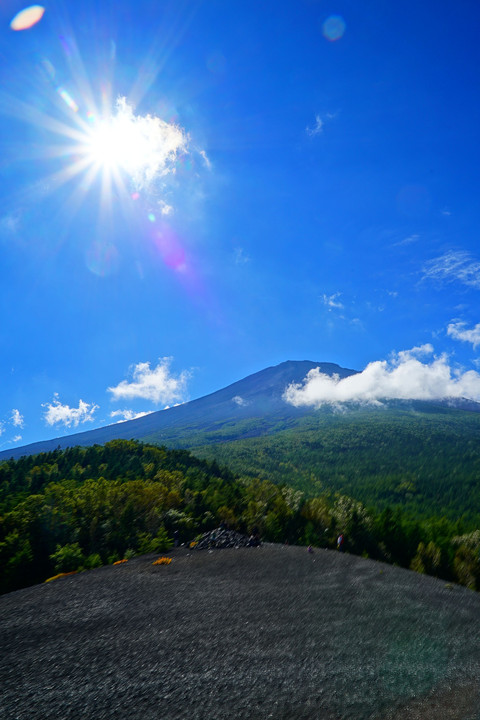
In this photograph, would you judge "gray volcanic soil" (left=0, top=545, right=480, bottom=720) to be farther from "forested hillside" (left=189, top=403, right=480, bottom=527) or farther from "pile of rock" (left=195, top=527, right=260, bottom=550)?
"forested hillside" (left=189, top=403, right=480, bottom=527)

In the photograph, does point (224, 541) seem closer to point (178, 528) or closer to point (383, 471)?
point (178, 528)

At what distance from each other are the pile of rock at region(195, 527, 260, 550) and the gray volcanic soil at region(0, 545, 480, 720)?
357 inches

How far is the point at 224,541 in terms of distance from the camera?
32344 millimetres

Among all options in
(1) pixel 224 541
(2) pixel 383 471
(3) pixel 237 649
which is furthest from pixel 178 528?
(2) pixel 383 471

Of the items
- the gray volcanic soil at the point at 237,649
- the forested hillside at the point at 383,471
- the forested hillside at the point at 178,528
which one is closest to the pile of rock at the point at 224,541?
the forested hillside at the point at 178,528

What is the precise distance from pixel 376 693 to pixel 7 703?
12076mm

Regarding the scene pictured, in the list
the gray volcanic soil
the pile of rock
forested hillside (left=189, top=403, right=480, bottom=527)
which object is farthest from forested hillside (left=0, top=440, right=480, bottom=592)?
forested hillside (left=189, top=403, right=480, bottom=527)

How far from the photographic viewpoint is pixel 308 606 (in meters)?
18.3

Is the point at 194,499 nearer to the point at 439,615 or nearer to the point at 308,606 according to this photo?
the point at 308,606

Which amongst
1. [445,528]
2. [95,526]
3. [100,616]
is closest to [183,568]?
[100,616]

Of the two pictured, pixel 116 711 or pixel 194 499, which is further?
pixel 194 499

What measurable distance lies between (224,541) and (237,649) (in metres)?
19.9

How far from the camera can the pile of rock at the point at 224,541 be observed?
1253 inches

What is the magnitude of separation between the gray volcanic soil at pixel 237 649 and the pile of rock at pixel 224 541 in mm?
9069
